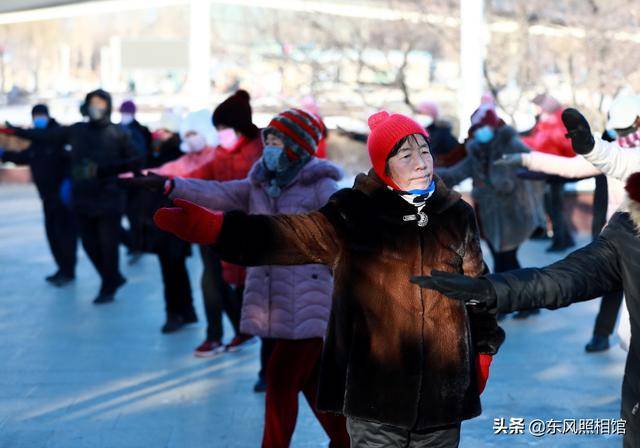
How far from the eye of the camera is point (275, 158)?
5.93 meters

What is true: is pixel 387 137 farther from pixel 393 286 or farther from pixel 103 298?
pixel 103 298

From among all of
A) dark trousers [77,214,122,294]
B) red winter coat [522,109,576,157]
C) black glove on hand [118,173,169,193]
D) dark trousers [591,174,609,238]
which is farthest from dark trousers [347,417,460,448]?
red winter coat [522,109,576,157]

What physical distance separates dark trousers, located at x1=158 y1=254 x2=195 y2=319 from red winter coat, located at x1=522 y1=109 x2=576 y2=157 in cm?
370

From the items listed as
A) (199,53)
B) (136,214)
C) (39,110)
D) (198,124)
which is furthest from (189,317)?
(199,53)

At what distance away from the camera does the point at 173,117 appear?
35.3 feet

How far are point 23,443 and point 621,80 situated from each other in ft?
46.7

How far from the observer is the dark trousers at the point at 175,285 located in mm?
9742

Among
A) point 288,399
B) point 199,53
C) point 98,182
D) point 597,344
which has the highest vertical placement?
point 199,53

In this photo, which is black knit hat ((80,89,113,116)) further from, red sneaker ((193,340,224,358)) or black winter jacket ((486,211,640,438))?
black winter jacket ((486,211,640,438))

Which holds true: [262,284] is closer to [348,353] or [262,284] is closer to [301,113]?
[301,113]

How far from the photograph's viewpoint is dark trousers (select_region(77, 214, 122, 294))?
1099cm

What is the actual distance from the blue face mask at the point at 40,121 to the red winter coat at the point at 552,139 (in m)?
4.54

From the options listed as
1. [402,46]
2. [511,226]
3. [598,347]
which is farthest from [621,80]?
[598,347]

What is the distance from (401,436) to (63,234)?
8.52 metres
